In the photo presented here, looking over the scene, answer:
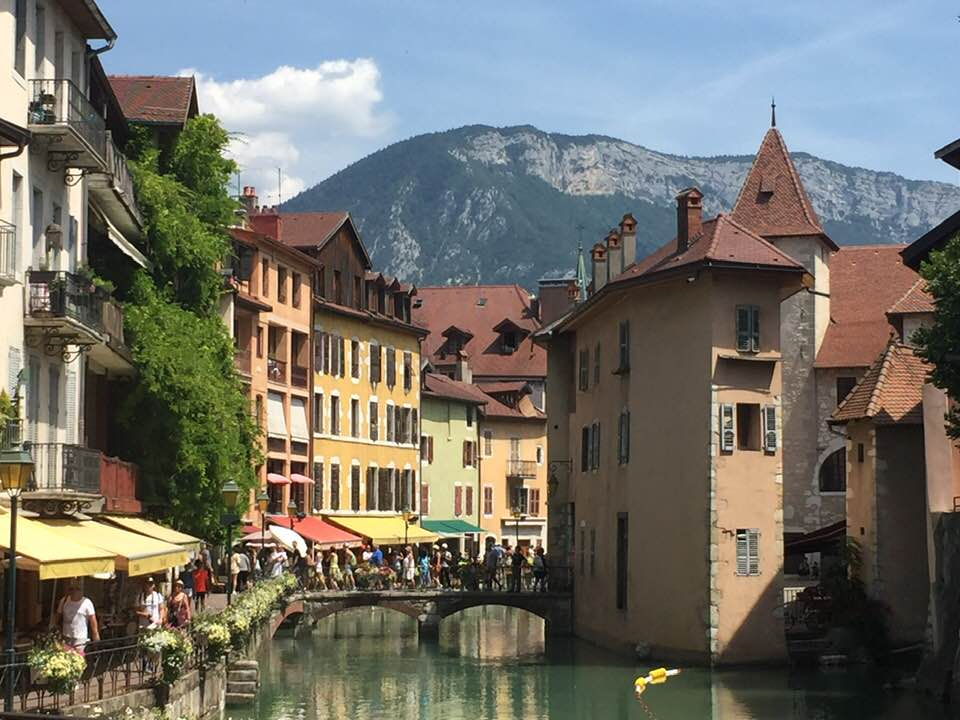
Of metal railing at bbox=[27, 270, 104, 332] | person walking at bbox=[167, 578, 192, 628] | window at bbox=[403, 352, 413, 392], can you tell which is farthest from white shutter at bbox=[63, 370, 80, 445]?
window at bbox=[403, 352, 413, 392]

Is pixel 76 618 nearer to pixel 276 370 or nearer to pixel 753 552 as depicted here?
pixel 753 552

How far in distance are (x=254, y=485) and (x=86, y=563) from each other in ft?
78.9

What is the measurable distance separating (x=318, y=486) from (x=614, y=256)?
1939 centimetres

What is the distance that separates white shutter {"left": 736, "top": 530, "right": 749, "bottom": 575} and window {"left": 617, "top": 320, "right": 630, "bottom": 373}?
6.95 m

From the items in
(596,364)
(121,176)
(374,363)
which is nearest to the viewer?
(121,176)

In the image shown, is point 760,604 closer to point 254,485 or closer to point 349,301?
point 254,485

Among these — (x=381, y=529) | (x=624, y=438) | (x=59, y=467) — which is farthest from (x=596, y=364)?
(x=59, y=467)

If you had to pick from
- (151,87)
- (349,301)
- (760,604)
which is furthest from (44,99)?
(349,301)

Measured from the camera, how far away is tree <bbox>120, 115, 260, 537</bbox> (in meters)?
43.4

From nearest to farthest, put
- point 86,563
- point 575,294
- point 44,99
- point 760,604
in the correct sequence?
point 86,563 < point 44,99 < point 760,604 < point 575,294

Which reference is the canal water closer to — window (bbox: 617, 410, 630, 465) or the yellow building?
window (bbox: 617, 410, 630, 465)

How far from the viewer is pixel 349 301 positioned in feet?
261

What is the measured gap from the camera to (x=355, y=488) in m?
79.2

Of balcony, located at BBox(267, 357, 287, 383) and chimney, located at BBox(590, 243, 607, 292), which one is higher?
chimney, located at BBox(590, 243, 607, 292)
